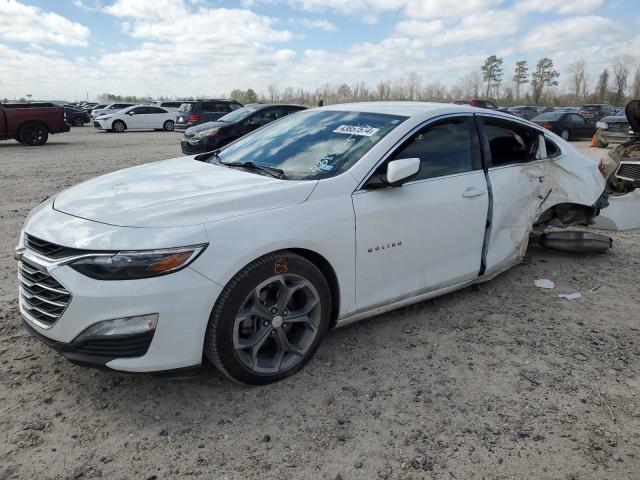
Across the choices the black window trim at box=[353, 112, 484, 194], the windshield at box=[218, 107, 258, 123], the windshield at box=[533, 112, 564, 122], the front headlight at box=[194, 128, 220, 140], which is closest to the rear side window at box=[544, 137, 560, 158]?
→ the black window trim at box=[353, 112, 484, 194]

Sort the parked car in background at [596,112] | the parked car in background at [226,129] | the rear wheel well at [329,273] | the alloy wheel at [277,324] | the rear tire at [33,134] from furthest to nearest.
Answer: the parked car in background at [596,112] < the rear tire at [33,134] < the parked car in background at [226,129] < the rear wheel well at [329,273] < the alloy wheel at [277,324]

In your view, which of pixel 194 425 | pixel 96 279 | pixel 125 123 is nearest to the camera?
pixel 96 279

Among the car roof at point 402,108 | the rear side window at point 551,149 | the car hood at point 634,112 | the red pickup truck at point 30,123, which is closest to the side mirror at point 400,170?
the car roof at point 402,108

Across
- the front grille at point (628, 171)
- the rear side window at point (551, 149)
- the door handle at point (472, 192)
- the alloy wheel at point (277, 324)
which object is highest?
the rear side window at point (551, 149)

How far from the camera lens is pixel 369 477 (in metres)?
2.35

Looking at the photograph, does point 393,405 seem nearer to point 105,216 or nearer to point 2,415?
point 105,216

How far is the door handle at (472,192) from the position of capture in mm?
3824

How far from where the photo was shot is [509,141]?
14.5ft

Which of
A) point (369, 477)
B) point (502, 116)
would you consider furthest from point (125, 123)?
point (369, 477)

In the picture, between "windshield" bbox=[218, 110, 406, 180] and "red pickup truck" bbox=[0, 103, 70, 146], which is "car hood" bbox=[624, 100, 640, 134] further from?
"red pickup truck" bbox=[0, 103, 70, 146]

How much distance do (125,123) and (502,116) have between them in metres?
27.7

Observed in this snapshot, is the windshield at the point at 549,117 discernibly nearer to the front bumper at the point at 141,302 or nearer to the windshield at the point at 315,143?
the windshield at the point at 315,143

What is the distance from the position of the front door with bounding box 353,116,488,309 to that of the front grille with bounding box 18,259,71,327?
1.68 m

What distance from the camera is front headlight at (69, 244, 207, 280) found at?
2512 millimetres
